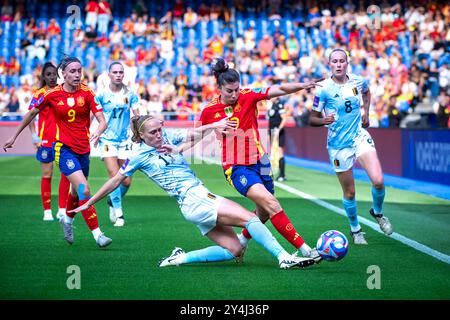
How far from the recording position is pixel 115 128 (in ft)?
47.0

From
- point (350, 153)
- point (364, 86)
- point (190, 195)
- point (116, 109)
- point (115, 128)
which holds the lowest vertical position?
point (190, 195)

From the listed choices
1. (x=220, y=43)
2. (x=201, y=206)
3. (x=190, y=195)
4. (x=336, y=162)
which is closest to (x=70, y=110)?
(x=190, y=195)

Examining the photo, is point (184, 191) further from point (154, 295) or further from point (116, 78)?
point (116, 78)

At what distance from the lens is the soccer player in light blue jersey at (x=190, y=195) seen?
31.2 ft

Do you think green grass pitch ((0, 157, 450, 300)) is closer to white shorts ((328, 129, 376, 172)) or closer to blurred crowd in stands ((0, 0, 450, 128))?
white shorts ((328, 129, 376, 172))

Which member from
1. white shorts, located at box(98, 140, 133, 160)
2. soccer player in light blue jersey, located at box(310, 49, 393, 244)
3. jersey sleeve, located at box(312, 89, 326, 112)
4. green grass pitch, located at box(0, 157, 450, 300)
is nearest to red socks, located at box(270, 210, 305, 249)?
green grass pitch, located at box(0, 157, 450, 300)

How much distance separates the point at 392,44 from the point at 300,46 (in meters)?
4.07

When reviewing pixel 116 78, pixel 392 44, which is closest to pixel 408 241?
pixel 116 78

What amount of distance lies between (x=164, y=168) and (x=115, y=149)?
4608 millimetres

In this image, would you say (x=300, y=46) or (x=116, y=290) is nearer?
(x=116, y=290)

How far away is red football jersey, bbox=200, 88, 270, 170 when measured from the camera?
1022 cm

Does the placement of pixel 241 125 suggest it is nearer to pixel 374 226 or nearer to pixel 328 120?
pixel 328 120

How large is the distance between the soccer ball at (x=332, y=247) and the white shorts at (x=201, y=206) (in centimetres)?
109

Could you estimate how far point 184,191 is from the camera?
9711mm
